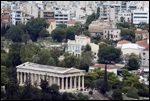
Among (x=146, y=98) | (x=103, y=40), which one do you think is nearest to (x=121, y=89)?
(x=146, y=98)

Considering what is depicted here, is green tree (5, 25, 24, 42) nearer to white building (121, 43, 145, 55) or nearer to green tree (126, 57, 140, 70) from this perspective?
white building (121, 43, 145, 55)

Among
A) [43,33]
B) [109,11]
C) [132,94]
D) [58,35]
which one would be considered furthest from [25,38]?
[132,94]

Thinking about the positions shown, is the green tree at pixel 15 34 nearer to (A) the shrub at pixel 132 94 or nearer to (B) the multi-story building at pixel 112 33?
(B) the multi-story building at pixel 112 33

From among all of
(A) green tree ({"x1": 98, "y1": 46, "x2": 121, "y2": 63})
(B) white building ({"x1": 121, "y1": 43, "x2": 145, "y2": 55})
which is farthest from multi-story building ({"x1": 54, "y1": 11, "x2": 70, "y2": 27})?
(A) green tree ({"x1": 98, "y1": 46, "x2": 121, "y2": 63})

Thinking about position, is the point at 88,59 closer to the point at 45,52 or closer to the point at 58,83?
the point at 45,52

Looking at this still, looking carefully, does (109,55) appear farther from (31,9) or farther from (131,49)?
(31,9)
